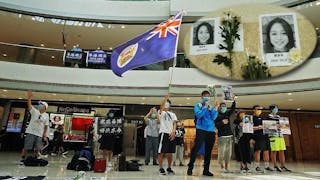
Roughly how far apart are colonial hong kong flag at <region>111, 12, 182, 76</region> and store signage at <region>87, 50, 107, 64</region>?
222 inches

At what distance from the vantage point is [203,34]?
38.0 ft

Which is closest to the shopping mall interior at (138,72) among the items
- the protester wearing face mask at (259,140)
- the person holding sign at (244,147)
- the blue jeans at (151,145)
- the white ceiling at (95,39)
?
the white ceiling at (95,39)

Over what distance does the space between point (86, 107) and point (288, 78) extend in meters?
9.90

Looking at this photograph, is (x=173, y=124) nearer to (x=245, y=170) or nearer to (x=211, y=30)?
(x=245, y=170)

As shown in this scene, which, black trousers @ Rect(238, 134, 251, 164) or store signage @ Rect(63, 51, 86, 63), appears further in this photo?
store signage @ Rect(63, 51, 86, 63)

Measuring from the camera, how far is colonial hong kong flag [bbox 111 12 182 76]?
520 cm

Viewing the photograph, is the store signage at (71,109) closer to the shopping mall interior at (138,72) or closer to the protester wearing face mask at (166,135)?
the shopping mall interior at (138,72)

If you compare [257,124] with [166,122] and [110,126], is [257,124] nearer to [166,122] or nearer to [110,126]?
[166,122]

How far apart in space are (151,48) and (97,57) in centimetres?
638

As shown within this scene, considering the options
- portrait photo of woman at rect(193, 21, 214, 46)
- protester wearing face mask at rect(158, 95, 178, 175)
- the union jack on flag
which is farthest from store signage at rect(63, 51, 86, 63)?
protester wearing face mask at rect(158, 95, 178, 175)

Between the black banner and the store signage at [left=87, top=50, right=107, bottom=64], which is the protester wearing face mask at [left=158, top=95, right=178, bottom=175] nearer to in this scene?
the black banner

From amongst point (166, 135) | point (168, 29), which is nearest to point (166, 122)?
point (166, 135)

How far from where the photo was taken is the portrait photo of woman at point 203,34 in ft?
37.5

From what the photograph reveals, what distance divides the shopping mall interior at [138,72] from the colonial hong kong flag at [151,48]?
2.21 meters
